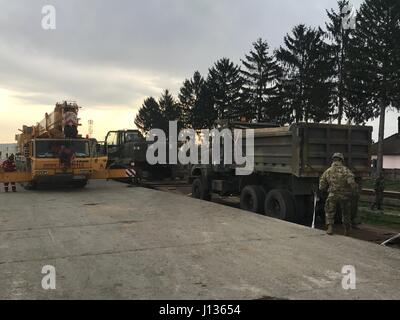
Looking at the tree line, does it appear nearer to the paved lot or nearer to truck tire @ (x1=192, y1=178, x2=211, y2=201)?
truck tire @ (x1=192, y1=178, x2=211, y2=201)

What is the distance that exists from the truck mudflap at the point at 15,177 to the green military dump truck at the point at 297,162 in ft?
27.7

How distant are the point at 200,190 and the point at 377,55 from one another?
2749cm

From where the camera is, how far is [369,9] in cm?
3934

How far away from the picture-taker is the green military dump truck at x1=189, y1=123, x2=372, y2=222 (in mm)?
11023

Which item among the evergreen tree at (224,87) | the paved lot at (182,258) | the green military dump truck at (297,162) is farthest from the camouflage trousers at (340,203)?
the evergreen tree at (224,87)

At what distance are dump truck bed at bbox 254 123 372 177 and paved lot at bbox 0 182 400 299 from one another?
1486 mm

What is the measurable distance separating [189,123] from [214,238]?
196 ft

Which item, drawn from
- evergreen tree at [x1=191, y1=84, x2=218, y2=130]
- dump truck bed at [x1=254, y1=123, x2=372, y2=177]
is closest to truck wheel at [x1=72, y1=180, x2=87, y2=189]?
dump truck bed at [x1=254, y1=123, x2=372, y2=177]

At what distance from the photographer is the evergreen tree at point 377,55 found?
123 feet

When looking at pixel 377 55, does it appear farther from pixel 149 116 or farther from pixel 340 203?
pixel 149 116

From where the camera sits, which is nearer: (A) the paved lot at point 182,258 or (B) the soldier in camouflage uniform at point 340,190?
(A) the paved lot at point 182,258

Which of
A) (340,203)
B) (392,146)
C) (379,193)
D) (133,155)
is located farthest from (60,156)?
(392,146)

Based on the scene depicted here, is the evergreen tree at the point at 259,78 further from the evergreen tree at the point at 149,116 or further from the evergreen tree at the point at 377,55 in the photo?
the evergreen tree at the point at 149,116

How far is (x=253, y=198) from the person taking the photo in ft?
41.5
